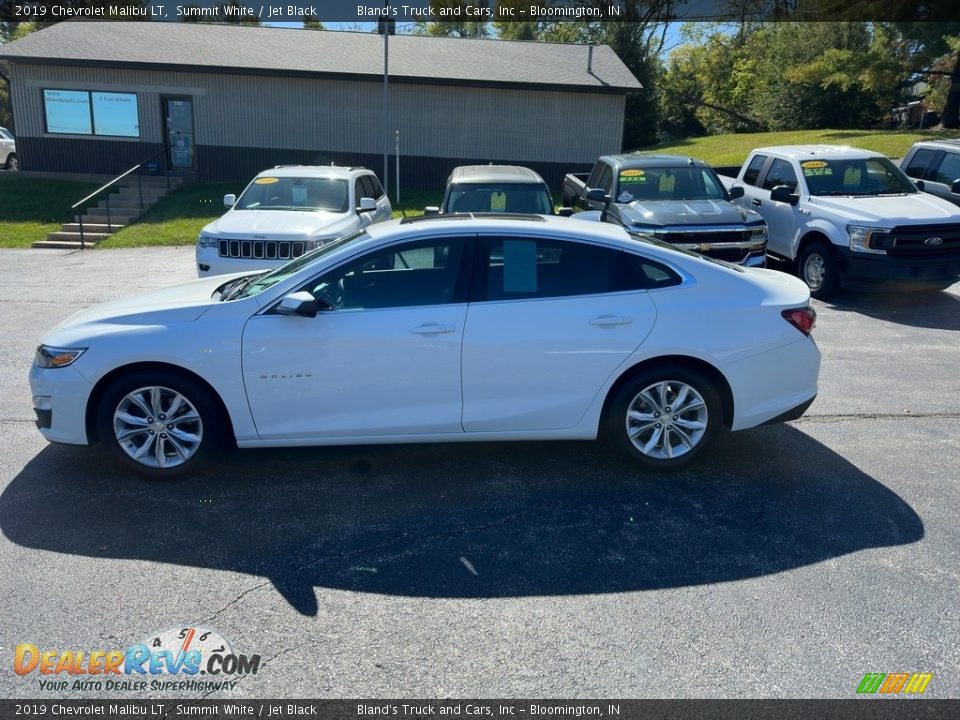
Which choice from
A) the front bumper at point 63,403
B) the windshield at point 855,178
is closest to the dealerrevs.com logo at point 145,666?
the front bumper at point 63,403

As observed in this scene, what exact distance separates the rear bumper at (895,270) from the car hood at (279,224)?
6.35 meters

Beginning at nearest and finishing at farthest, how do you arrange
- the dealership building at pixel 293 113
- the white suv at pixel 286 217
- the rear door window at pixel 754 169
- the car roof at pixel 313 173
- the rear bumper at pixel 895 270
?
the white suv at pixel 286 217
the rear bumper at pixel 895 270
the car roof at pixel 313 173
the rear door window at pixel 754 169
the dealership building at pixel 293 113

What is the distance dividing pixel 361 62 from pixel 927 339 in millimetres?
18190

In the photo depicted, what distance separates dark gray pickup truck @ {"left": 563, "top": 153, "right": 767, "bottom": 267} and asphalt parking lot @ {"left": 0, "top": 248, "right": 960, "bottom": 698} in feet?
14.9

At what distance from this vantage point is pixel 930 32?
2838cm

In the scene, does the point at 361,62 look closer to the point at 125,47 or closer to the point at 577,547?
the point at 125,47

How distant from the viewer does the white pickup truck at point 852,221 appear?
10117 millimetres

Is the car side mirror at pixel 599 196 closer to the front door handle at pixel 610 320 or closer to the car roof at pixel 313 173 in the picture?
the car roof at pixel 313 173

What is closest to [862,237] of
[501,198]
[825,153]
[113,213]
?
[825,153]

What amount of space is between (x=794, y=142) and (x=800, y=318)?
86.3 ft

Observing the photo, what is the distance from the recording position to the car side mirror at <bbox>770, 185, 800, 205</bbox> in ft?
36.8

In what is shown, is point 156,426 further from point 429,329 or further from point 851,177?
point 851,177

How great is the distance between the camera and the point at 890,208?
10.5 metres

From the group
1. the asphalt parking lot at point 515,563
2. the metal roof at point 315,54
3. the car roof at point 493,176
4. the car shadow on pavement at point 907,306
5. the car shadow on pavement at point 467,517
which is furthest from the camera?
the metal roof at point 315,54
